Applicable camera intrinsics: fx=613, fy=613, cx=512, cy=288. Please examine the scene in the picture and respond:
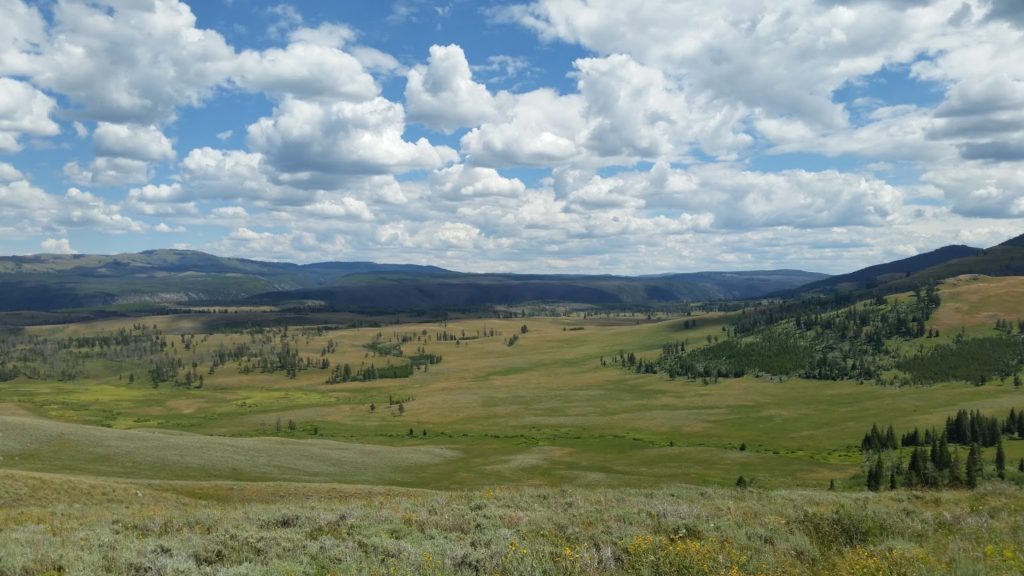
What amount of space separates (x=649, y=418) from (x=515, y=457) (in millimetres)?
71960

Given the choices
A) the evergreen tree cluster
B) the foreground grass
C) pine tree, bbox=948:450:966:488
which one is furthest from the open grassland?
the foreground grass

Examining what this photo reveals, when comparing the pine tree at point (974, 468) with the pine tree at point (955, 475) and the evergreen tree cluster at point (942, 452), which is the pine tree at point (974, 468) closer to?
the evergreen tree cluster at point (942, 452)

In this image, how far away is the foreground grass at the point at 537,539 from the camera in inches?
572

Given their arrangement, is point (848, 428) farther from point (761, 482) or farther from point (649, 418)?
point (761, 482)

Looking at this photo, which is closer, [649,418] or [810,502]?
[810,502]

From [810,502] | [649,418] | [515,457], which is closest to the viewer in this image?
[810,502]

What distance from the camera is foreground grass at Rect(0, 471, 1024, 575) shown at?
47.6ft

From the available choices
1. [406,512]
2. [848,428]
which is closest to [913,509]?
[406,512]

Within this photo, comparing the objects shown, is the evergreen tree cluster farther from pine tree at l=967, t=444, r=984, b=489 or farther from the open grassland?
the open grassland

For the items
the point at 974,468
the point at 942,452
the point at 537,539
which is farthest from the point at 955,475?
the point at 537,539

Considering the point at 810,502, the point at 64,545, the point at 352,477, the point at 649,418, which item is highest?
the point at 64,545

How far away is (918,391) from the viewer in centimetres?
19962

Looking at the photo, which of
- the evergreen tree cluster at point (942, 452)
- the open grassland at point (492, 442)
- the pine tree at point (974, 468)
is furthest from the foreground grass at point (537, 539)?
the evergreen tree cluster at point (942, 452)

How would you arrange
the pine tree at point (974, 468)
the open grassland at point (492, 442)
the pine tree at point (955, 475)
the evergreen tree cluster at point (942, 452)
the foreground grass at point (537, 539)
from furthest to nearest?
the open grassland at point (492, 442), the evergreen tree cluster at point (942, 452), the pine tree at point (955, 475), the pine tree at point (974, 468), the foreground grass at point (537, 539)
